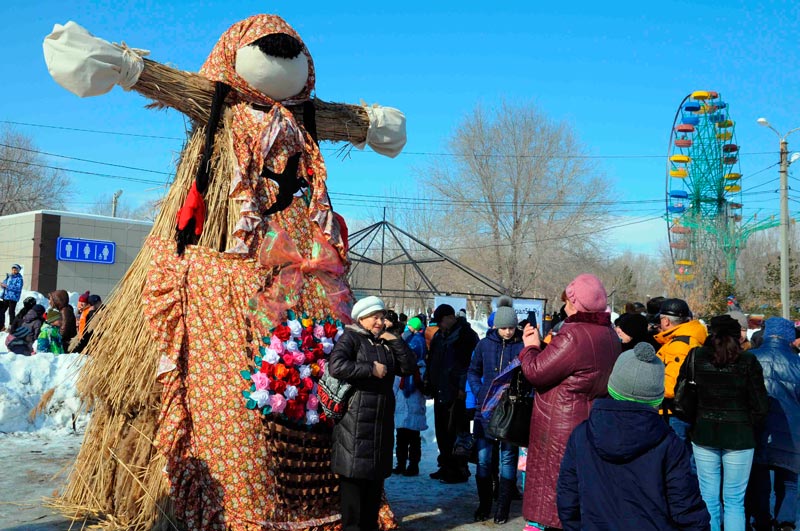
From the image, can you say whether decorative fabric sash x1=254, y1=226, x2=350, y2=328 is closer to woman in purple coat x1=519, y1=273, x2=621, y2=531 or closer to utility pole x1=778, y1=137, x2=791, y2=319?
woman in purple coat x1=519, y1=273, x2=621, y2=531

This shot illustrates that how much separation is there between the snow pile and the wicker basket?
4.04m

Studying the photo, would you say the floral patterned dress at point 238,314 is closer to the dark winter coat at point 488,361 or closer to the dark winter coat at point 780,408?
the dark winter coat at point 488,361

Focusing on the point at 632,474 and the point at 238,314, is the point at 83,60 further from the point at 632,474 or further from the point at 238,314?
the point at 632,474

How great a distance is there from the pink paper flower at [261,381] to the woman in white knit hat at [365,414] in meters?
0.45

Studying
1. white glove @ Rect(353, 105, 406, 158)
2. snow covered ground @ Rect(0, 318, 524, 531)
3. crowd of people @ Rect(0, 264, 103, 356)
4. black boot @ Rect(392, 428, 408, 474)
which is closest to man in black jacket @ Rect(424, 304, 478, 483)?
snow covered ground @ Rect(0, 318, 524, 531)

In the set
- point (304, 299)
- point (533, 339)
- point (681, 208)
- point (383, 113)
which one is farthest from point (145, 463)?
point (681, 208)

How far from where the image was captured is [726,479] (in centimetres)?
497

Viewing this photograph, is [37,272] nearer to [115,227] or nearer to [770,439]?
[115,227]

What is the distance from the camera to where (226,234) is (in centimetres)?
505

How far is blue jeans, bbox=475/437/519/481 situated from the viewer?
5.57 m

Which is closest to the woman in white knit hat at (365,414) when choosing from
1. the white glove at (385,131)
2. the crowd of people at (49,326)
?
the white glove at (385,131)

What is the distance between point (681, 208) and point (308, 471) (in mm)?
29956

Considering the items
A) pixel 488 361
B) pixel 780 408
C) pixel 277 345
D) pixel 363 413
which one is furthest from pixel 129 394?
pixel 780 408

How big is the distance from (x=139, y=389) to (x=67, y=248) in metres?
20.6
